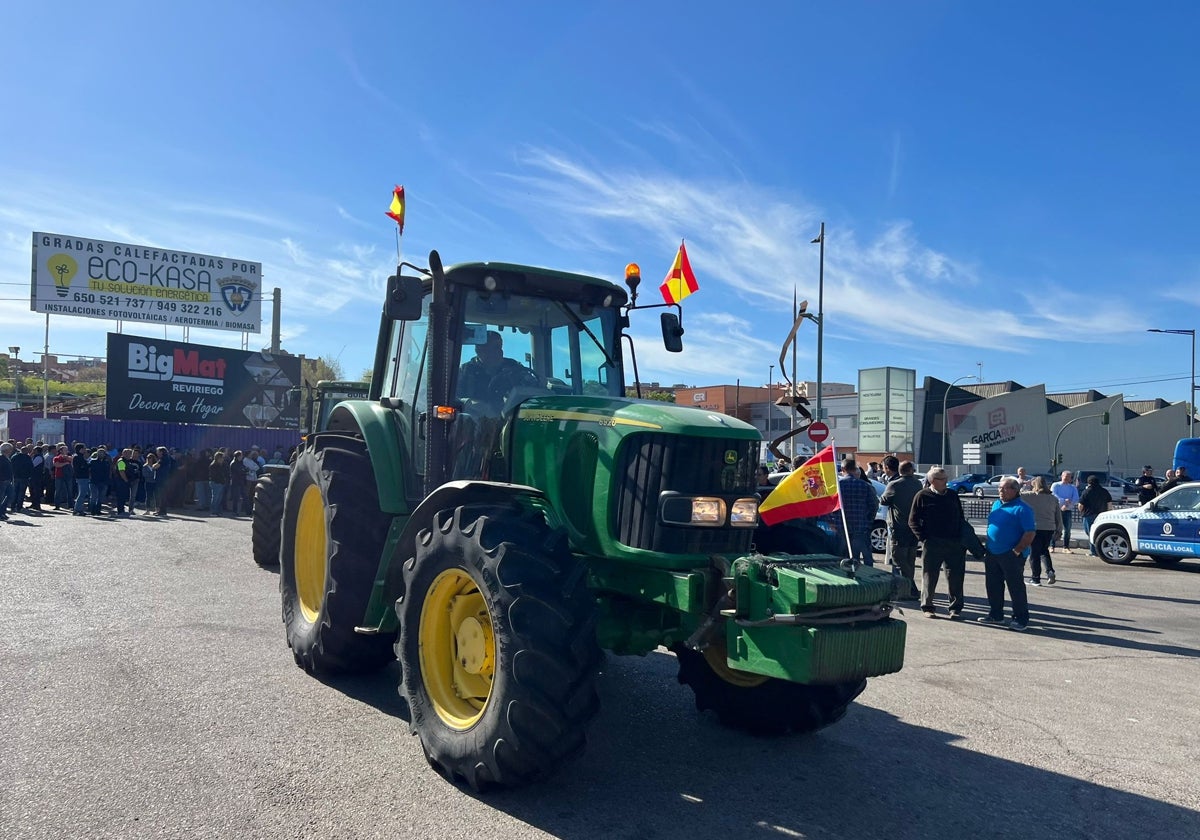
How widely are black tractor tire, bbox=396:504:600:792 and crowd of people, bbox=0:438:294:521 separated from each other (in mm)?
15152

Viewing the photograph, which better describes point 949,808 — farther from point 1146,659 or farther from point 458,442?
point 1146,659

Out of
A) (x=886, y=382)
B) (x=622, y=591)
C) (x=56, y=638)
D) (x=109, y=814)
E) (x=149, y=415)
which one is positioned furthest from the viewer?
(x=886, y=382)

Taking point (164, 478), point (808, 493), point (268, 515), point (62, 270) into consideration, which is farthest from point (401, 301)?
point (62, 270)

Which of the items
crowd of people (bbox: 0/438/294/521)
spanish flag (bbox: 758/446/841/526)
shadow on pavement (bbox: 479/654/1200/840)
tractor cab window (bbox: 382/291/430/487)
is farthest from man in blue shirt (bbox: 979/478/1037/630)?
crowd of people (bbox: 0/438/294/521)

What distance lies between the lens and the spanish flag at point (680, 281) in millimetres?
6750

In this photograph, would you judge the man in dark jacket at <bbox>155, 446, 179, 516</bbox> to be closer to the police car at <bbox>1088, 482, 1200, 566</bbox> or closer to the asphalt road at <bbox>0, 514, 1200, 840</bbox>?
the asphalt road at <bbox>0, 514, 1200, 840</bbox>

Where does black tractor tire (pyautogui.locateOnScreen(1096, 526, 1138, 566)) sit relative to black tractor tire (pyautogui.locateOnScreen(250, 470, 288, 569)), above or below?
below

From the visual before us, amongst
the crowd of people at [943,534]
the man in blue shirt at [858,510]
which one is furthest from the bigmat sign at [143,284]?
the man in blue shirt at [858,510]

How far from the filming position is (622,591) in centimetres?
470

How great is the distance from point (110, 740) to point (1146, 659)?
8.41 metres

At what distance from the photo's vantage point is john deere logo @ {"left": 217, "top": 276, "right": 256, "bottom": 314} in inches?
1280

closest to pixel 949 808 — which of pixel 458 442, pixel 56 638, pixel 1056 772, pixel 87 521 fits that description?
pixel 1056 772

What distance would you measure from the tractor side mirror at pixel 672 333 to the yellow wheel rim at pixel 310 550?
286 centimetres

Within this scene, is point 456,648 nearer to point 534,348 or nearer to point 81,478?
point 534,348
